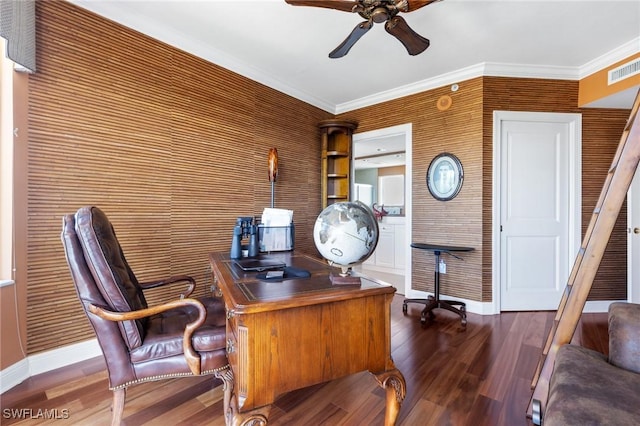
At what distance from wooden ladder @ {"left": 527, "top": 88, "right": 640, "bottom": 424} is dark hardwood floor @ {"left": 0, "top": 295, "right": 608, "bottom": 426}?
1.00 ft

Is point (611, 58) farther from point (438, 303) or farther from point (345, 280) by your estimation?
point (345, 280)

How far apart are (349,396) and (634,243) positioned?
140 inches

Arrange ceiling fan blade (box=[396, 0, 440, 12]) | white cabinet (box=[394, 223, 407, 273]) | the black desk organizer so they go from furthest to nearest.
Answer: white cabinet (box=[394, 223, 407, 273]) < the black desk organizer < ceiling fan blade (box=[396, 0, 440, 12])

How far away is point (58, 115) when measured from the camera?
6.45 feet

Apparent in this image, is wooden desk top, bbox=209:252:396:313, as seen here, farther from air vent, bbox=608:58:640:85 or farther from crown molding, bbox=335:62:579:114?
air vent, bbox=608:58:640:85

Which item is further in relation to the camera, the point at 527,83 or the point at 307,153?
the point at 307,153

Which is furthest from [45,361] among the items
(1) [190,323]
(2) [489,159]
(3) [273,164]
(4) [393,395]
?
(2) [489,159]

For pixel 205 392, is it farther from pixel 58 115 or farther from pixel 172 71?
pixel 172 71

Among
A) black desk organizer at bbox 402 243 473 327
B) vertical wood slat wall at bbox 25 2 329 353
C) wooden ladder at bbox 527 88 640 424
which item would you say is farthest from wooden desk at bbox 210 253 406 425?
black desk organizer at bbox 402 243 473 327

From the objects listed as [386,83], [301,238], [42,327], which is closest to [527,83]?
[386,83]

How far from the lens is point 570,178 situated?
3188 mm

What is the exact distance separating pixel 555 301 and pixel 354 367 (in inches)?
128

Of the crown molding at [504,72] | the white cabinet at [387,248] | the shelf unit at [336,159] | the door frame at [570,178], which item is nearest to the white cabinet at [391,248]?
the white cabinet at [387,248]

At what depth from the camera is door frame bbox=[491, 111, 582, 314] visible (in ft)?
10.3
